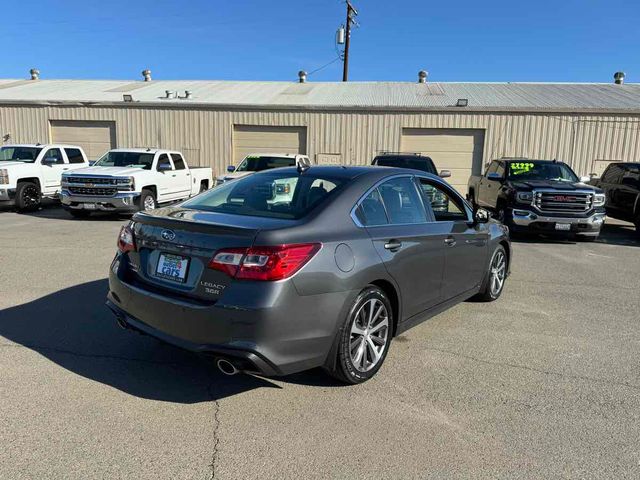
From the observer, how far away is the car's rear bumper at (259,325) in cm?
303

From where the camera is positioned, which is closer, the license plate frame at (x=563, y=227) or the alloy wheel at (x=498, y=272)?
the alloy wheel at (x=498, y=272)

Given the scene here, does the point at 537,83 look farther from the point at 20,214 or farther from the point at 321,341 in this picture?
the point at 321,341

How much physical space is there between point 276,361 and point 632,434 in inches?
88.5

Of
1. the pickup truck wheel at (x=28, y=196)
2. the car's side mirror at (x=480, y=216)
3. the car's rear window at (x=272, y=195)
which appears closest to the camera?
the car's rear window at (x=272, y=195)

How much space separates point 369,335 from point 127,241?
6.40 feet

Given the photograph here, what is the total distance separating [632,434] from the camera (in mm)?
3109

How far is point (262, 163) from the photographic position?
540 inches

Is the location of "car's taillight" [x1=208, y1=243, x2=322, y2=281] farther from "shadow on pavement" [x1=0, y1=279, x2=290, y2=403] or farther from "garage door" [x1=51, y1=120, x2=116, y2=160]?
"garage door" [x1=51, y1=120, x2=116, y2=160]

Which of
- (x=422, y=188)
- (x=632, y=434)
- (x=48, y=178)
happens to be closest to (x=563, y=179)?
(x=422, y=188)

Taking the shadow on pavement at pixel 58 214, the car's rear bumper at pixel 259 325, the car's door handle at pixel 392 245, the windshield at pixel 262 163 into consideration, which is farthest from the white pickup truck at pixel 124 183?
the car's rear bumper at pixel 259 325

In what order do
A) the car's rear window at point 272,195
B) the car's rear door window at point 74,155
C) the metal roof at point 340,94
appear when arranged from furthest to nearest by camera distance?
the metal roof at point 340,94 < the car's rear door window at point 74,155 < the car's rear window at point 272,195

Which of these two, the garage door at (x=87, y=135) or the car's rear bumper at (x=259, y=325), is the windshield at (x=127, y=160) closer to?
the garage door at (x=87, y=135)

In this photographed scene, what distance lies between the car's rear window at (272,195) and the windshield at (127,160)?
32.3ft

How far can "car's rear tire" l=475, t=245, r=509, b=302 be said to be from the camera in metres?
5.70
